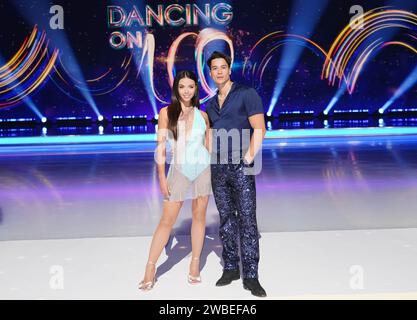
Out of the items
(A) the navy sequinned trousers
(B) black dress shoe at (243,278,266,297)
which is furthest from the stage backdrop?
(B) black dress shoe at (243,278,266,297)

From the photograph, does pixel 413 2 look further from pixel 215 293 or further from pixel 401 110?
pixel 215 293

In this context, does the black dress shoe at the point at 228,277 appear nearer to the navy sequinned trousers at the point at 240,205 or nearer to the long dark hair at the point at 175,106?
the navy sequinned trousers at the point at 240,205

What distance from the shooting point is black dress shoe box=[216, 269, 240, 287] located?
83.9 inches

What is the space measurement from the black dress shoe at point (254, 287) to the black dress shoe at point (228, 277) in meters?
0.09

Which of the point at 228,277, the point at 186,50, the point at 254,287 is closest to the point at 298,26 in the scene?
the point at 186,50

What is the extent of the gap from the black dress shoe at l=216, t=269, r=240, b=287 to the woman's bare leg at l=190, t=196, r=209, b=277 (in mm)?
104

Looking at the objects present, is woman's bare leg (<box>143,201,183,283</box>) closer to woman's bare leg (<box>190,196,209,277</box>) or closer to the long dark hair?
woman's bare leg (<box>190,196,209,277</box>)

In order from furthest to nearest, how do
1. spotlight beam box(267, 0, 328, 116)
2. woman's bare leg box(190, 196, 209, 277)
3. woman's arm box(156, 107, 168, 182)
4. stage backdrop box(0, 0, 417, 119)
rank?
spotlight beam box(267, 0, 328, 116) → stage backdrop box(0, 0, 417, 119) → woman's bare leg box(190, 196, 209, 277) → woman's arm box(156, 107, 168, 182)

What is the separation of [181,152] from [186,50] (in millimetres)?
11860

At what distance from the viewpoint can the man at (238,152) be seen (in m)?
2.07

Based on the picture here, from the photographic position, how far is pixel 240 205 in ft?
7.00

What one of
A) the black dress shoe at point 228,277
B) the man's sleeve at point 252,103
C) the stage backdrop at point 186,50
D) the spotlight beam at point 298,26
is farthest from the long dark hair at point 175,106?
the spotlight beam at point 298,26

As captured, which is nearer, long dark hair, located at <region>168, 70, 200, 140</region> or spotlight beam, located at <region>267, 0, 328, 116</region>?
long dark hair, located at <region>168, 70, 200, 140</region>
